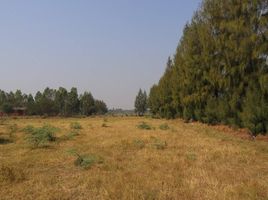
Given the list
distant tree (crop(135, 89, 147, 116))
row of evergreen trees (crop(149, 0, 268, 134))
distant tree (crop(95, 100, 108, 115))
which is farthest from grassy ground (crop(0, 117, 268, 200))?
distant tree (crop(95, 100, 108, 115))

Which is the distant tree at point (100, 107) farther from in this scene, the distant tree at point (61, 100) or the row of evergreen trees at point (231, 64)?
the row of evergreen trees at point (231, 64)

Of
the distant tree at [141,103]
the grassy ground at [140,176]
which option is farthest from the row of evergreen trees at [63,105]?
the grassy ground at [140,176]

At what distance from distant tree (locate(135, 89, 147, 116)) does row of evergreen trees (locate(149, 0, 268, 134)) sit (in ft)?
329

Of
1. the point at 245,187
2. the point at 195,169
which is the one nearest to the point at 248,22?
the point at 195,169

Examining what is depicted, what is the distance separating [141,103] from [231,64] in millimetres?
113781

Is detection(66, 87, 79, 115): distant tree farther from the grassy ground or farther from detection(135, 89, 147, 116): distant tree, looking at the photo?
the grassy ground

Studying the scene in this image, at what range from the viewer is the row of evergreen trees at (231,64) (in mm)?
25516

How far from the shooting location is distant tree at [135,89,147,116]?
466 ft

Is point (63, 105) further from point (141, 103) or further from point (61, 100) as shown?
point (141, 103)

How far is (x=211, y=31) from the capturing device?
33344 millimetres

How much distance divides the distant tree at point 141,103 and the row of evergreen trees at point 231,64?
100217 mm

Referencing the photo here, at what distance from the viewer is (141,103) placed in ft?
469

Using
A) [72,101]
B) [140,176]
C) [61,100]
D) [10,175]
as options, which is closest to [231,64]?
[140,176]

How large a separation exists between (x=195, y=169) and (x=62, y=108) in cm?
12716
